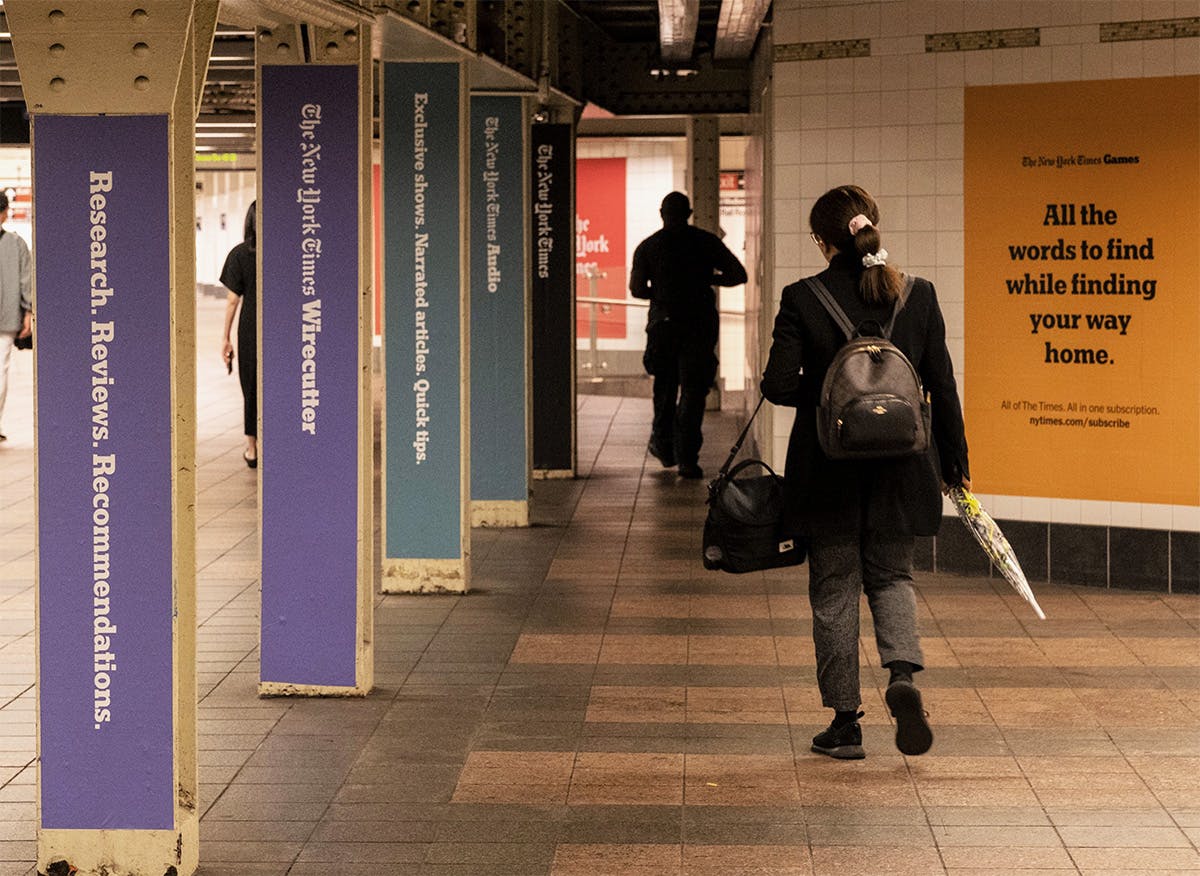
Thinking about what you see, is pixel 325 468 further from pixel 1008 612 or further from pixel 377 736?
pixel 1008 612

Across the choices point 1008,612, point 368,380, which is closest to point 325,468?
point 368,380

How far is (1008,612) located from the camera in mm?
7855

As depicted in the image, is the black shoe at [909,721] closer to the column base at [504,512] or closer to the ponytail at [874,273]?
the ponytail at [874,273]

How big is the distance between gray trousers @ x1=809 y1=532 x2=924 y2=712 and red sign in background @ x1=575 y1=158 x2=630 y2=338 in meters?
15.8

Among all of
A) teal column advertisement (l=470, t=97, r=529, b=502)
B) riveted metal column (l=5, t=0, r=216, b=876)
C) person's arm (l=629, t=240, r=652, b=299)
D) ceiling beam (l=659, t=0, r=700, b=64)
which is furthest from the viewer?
person's arm (l=629, t=240, r=652, b=299)

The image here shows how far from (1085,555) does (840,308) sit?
3.69m

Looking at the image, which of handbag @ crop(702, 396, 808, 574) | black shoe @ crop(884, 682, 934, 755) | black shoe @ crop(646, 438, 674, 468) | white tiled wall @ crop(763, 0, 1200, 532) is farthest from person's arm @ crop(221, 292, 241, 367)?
black shoe @ crop(884, 682, 934, 755)

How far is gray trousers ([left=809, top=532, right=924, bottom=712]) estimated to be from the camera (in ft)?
17.8

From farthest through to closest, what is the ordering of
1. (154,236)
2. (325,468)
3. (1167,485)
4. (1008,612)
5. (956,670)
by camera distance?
(1167,485) → (1008,612) → (956,670) → (325,468) → (154,236)

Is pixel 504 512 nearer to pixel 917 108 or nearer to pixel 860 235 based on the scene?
pixel 917 108

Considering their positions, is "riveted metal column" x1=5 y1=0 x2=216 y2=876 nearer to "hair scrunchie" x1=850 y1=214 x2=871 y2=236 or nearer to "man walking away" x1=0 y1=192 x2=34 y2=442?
"hair scrunchie" x1=850 y1=214 x2=871 y2=236

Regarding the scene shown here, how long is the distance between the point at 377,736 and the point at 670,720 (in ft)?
3.30

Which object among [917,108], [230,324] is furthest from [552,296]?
[917,108]

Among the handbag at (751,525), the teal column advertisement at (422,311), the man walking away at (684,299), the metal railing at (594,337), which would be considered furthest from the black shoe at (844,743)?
the metal railing at (594,337)
